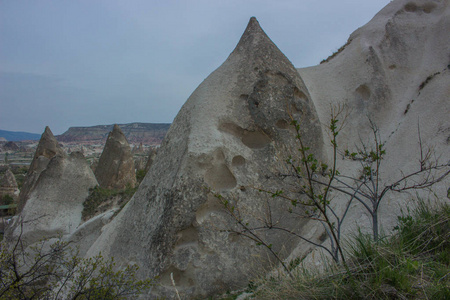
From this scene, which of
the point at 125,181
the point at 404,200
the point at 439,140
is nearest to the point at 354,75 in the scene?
the point at 439,140

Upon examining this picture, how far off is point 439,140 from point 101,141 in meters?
80.7

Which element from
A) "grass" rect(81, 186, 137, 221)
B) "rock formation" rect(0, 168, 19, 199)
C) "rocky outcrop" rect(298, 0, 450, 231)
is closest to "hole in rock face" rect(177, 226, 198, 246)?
"rocky outcrop" rect(298, 0, 450, 231)

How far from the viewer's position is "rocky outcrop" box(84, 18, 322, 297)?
3.76 metres

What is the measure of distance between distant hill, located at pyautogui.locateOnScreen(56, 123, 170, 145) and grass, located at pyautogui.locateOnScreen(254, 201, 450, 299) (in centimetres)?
7706

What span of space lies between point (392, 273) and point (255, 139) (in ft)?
9.06

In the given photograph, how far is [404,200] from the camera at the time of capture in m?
3.82

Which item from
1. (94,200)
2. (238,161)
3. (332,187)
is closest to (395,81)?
(238,161)

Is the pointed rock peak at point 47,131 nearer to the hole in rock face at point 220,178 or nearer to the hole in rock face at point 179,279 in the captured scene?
the hole in rock face at point 220,178

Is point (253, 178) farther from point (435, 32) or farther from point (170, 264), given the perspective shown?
point (435, 32)

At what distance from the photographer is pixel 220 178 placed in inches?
163

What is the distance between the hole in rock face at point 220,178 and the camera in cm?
407

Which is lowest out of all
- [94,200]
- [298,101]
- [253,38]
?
[94,200]

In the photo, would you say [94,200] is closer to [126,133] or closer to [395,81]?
[395,81]

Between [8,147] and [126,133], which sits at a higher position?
[126,133]
